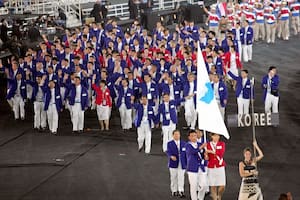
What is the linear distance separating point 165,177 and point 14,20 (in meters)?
17.8

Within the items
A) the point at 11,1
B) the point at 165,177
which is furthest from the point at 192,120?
the point at 11,1

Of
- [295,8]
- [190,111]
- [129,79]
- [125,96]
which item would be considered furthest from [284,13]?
[125,96]

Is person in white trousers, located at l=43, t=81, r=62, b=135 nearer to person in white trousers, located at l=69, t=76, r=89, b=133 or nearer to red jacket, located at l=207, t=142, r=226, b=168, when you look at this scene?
person in white trousers, located at l=69, t=76, r=89, b=133

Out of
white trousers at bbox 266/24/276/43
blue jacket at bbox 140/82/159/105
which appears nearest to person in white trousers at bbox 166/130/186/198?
blue jacket at bbox 140/82/159/105

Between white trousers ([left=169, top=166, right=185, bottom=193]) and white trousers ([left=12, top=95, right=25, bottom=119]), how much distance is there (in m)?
8.77

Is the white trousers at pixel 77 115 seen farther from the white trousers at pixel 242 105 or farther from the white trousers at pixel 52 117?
the white trousers at pixel 242 105

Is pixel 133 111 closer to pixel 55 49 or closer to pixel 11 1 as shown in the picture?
pixel 55 49

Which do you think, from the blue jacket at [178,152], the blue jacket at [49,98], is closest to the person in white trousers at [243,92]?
the blue jacket at [49,98]

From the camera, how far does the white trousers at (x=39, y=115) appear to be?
22.2 metres

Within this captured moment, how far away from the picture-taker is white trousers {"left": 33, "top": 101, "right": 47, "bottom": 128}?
2223 cm

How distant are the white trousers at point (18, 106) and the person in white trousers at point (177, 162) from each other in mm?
8761

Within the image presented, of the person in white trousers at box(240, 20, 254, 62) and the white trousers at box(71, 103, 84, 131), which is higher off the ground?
the person in white trousers at box(240, 20, 254, 62)

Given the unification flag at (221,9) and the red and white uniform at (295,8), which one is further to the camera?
the red and white uniform at (295,8)

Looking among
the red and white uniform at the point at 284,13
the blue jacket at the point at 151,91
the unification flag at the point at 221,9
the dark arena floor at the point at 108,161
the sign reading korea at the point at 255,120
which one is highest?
the unification flag at the point at 221,9
